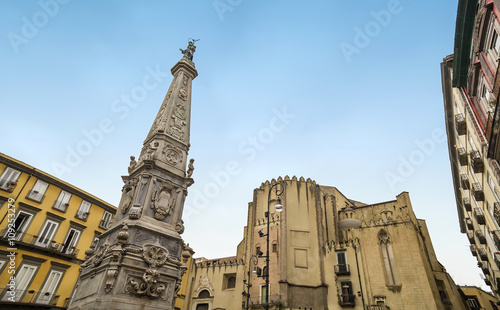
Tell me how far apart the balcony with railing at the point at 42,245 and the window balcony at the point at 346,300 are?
23414 mm

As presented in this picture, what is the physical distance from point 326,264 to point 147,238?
25465 mm

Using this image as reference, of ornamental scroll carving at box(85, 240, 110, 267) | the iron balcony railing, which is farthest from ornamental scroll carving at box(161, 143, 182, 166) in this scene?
the iron balcony railing

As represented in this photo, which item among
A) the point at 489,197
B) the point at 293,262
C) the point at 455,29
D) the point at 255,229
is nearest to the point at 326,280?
the point at 293,262

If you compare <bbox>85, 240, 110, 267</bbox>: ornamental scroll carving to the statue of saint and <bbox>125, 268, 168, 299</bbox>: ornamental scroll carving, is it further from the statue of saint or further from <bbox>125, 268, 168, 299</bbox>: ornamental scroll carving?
the statue of saint

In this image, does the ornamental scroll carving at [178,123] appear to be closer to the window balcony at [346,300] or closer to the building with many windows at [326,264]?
the building with many windows at [326,264]

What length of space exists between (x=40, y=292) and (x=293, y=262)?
21821 mm

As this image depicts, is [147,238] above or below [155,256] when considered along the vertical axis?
above

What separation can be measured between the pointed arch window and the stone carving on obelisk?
937 inches

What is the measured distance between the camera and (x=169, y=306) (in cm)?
763

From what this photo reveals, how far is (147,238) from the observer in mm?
8039

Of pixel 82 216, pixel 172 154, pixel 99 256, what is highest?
pixel 82 216

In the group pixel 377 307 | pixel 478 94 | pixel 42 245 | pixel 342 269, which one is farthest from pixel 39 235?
pixel 478 94

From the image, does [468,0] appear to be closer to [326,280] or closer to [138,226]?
[138,226]

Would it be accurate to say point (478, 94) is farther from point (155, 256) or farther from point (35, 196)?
point (35, 196)
